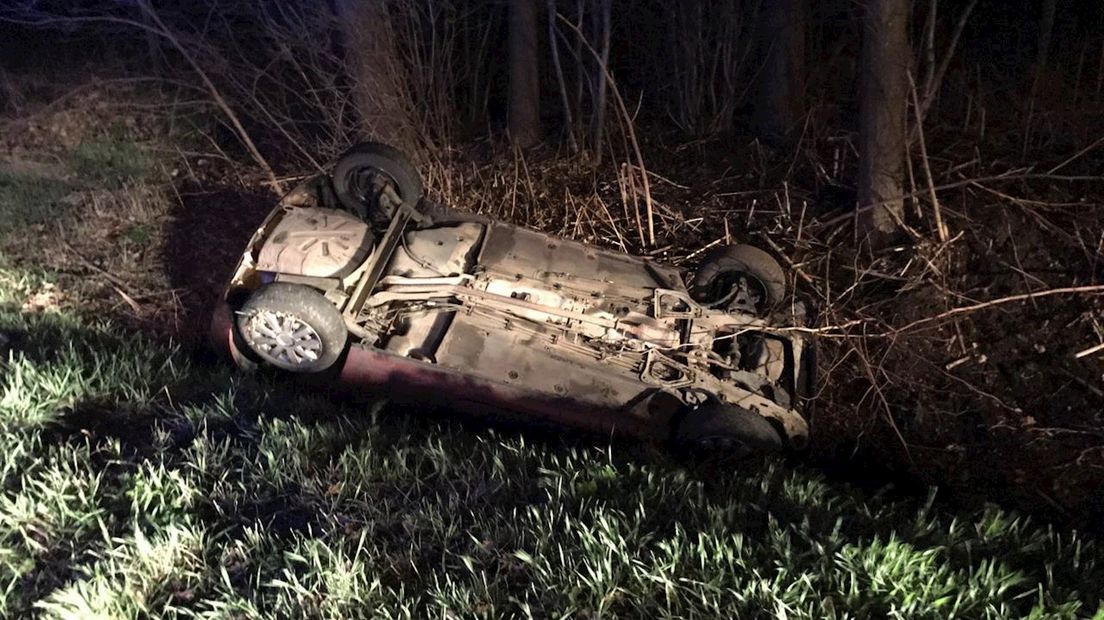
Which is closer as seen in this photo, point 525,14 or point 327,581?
point 327,581

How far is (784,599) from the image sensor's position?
2.67 meters

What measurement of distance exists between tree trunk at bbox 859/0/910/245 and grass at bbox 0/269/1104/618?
8.16 ft

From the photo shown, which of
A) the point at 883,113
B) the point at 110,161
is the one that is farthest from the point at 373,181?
the point at 110,161

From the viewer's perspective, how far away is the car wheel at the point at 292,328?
434 cm

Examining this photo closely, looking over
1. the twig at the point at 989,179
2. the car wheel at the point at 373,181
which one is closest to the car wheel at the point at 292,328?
the car wheel at the point at 373,181

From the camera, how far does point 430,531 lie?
3184 millimetres

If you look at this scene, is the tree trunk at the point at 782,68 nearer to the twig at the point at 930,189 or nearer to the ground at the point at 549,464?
the ground at the point at 549,464

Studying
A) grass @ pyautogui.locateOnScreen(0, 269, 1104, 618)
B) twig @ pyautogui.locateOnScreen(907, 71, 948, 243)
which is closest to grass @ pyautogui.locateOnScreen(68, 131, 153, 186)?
grass @ pyautogui.locateOnScreen(0, 269, 1104, 618)

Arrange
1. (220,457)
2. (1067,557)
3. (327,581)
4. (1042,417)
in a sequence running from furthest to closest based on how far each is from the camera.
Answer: (1042,417), (220,457), (1067,557), (327,581)

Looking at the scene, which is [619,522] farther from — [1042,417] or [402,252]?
[1042,417]

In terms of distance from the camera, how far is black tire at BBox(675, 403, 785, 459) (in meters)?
4.14

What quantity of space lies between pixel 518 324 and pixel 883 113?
3.24m

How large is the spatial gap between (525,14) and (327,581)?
21.4 feet

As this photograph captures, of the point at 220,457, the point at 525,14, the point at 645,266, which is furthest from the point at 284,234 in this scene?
the point at 525,14
